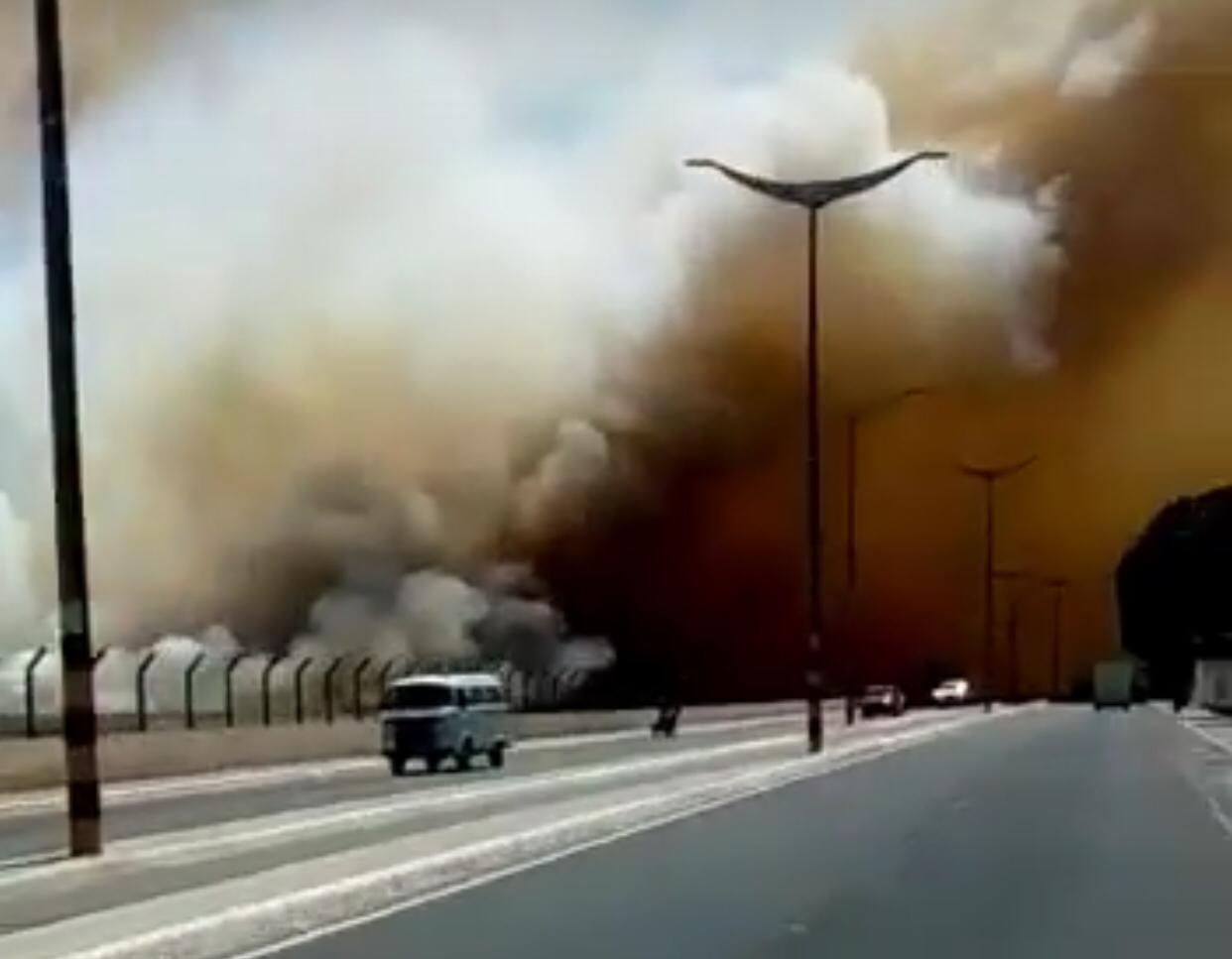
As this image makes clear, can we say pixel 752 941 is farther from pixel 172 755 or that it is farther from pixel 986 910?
pixel 172 755

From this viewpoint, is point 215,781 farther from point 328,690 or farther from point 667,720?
point 667,720

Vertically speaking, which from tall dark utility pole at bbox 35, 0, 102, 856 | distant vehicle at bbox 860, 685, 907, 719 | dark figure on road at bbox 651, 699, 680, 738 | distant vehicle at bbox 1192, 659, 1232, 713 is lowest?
distant vehicle at bbox 1192, 659, 1232, 713

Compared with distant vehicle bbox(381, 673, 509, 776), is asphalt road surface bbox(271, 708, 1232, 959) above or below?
above

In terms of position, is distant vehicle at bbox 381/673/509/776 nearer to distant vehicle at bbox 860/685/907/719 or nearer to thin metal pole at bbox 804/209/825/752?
thin metal pole at bbox 804/209/825/752

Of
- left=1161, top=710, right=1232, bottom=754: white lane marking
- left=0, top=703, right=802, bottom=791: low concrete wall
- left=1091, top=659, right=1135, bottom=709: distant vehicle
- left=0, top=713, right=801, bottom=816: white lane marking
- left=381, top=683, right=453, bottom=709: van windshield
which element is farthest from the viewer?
left=1091, top=659, right=1135, bottom=709: distant vehicle

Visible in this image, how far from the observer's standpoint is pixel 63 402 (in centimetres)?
3009

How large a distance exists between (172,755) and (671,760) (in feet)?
30.8

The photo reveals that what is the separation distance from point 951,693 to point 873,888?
12548 cm

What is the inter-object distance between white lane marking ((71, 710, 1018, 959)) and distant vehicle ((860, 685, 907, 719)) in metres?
69.2

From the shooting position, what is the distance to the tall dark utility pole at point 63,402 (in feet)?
97.9

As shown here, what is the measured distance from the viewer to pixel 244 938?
19.4 metres

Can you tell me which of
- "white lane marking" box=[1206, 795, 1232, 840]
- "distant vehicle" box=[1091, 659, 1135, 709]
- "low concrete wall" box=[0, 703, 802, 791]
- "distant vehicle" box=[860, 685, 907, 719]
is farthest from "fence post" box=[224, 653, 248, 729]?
"distant vehicle" box=[1091, 659, 1135, 709]

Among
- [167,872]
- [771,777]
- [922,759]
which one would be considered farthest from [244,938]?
[922,759]

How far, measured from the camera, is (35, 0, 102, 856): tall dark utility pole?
29828 millimetres
